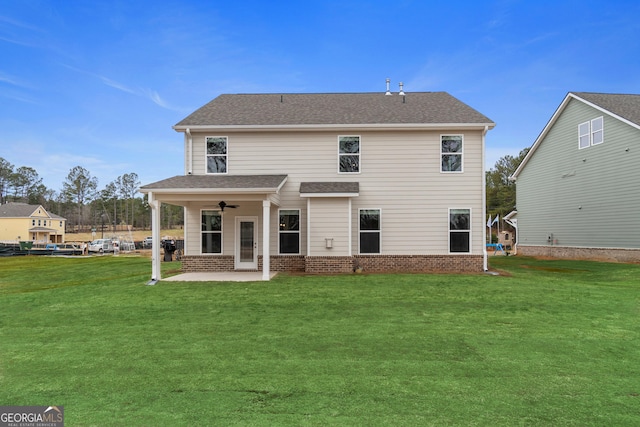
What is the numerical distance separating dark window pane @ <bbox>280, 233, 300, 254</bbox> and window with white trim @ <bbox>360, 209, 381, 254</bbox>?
242 centimetres

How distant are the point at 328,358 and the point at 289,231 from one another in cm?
926

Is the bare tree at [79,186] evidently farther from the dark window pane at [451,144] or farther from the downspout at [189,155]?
the dark window pane at [451,144]

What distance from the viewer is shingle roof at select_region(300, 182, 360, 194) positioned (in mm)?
12845

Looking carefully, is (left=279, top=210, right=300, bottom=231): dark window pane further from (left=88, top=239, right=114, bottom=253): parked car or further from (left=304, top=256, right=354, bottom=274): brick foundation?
(left=88, top=239, right=114, bottom=253): parked car

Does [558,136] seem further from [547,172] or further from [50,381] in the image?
[50,381]

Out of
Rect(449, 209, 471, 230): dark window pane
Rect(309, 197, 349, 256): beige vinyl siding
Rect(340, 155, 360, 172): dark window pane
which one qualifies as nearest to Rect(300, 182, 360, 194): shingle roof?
Rect(309, 197, 349, 256): beige vinyl siding

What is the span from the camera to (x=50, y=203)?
81000 millimetres

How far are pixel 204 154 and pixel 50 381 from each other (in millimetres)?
10886

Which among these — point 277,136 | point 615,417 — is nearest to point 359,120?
point 277,136

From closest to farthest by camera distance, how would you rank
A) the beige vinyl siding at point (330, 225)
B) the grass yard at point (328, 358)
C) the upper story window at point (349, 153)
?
the grass yard at point (328, 358)
the beige vinyl siding at point (330, 225)
the upper story window at point (349, 153)

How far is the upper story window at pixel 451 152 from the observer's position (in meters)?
13.8

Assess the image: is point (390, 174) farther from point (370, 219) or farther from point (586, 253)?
point (586, 253)

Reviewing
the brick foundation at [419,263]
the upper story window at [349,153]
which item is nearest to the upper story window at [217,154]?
the upper story window at [349,153]

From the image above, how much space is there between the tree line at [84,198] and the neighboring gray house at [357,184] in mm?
67520
